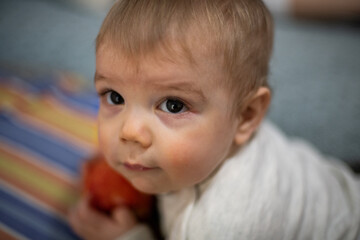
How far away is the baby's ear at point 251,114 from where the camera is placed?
2.23 ft

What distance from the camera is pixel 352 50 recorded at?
1.45m

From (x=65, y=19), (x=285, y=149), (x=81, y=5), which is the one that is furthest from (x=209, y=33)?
(x=81, y=5)

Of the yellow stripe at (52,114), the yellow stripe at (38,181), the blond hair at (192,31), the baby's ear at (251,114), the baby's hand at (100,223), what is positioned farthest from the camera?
the yellow stripe at (52,114)

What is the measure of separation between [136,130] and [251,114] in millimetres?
253

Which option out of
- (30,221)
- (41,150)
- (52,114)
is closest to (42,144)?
(41,150)

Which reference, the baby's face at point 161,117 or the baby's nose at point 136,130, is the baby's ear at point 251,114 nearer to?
the baby's face at point 161,117

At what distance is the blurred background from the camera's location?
1.17m

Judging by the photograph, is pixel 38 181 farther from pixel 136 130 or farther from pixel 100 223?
pixel 136 130

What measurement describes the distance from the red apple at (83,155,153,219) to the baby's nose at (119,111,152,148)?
26 centimetres

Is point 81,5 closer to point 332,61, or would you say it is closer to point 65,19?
point 65,19

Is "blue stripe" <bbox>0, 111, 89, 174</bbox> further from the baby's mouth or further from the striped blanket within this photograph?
the baby's mouth

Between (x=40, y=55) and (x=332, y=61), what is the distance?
3.87 feet

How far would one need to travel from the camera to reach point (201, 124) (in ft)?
1.98

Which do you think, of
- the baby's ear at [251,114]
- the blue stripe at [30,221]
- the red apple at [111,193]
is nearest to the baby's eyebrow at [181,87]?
the baby's ear at [251,114]
